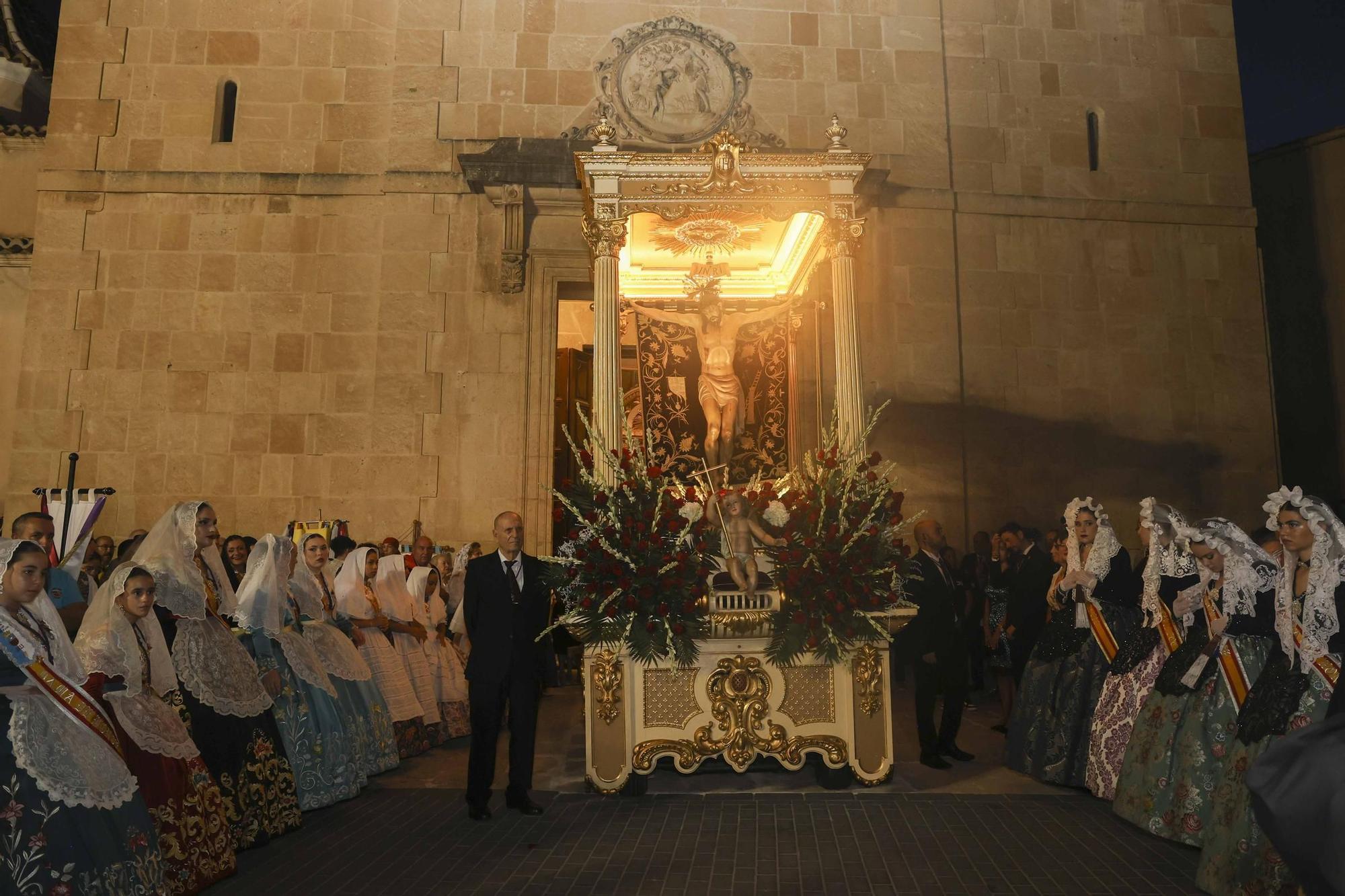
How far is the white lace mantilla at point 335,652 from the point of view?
21.8 feet

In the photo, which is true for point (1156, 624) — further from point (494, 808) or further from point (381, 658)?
point (381, 658)

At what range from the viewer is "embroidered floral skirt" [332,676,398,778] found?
6.65 m

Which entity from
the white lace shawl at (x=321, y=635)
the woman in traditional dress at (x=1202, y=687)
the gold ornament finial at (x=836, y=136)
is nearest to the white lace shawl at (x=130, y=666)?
the white lace shawl at (x=321, y=635)

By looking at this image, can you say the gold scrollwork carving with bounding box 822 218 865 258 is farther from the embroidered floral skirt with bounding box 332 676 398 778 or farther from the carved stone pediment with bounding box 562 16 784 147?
the embroidered floral skirt with bounding box 332 676 398 778

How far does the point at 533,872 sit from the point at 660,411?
5558 millimetres

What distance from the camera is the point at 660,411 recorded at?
977 cm

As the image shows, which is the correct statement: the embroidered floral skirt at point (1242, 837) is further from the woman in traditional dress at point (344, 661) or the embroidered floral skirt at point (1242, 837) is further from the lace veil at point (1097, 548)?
the woman in traditional dress at point (344, 661)

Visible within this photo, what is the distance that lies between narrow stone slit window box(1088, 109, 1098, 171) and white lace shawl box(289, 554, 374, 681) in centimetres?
1138

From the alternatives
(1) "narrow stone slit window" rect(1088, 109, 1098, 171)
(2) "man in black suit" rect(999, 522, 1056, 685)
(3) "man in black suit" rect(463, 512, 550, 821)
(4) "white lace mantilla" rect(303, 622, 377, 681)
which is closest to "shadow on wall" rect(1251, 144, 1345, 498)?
(1) "narrow stone slit window" rect(1088, 109, 1098, 171)

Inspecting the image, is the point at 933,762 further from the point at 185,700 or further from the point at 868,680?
the point at 185,700

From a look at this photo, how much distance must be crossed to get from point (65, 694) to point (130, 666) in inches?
17.7

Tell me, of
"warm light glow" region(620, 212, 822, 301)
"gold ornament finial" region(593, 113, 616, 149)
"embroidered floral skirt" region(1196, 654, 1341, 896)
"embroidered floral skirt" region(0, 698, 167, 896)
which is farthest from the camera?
"warm light glow" region(620, 212, 822, 301)

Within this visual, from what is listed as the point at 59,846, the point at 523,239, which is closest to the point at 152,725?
the point at 59,846

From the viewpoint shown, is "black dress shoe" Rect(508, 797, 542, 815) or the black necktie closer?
"black dress shoe" Rect(508, 797, 542, 815)
